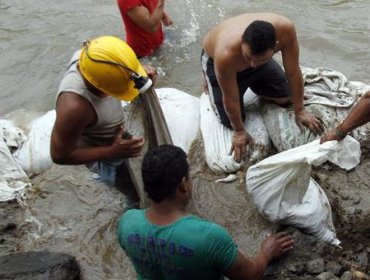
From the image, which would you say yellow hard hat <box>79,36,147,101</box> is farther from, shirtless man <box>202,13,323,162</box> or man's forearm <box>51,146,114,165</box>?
shirtless man <box>202,13,323,162</box>

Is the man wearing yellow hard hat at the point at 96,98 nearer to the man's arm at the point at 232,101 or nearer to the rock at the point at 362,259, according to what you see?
the man's arm at the point at 232,101

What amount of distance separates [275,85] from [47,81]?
8.91 ft

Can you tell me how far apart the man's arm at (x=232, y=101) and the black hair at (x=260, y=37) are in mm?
277

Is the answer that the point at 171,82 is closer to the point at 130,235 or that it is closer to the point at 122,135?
the point at 122,135

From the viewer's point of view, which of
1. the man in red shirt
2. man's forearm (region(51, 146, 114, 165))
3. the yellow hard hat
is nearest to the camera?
the yellow hard hat

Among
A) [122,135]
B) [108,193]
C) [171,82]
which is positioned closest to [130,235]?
[122,135]

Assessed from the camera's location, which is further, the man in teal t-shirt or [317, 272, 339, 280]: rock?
[317, 272, 339, 280]: rock

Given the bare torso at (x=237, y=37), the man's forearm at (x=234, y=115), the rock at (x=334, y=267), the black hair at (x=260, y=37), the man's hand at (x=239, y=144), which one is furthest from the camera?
the man's hand at (x=239, y=144)

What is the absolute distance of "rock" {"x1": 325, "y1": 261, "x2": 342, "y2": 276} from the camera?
9.38 feet

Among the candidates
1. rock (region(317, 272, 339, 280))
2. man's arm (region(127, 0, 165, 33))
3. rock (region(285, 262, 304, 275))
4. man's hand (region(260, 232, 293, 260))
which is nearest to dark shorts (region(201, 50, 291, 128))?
man's arm (region(127, 0, 165, 33))

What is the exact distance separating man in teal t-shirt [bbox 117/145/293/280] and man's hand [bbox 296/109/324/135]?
1.70m

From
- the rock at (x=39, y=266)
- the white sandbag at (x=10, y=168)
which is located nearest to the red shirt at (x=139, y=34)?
the white sandbag at (x=10, y=168)

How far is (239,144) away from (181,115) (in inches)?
22.2

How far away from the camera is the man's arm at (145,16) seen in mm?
4340
